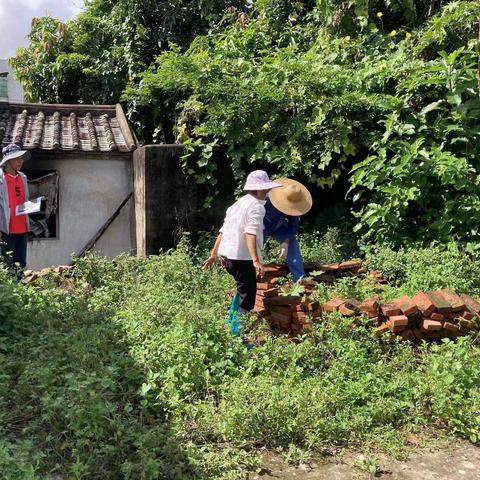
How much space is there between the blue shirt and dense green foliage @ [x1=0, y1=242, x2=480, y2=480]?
4.36 ft

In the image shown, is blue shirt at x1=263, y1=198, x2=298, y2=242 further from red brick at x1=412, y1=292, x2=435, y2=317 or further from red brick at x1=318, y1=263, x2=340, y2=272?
red brick at x1=412, y1=292, x2=435, y2=317

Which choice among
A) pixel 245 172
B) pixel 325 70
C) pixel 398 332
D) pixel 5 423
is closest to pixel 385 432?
pixel 398 332

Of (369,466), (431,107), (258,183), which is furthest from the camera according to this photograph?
(431,107)

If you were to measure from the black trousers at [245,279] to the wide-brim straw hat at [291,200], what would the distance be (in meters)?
1.44

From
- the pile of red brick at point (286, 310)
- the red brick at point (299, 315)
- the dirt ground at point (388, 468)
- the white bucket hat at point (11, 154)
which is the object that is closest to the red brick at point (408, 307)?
the pile of red brick at point (286, 310)

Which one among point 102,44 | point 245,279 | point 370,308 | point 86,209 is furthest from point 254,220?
point 102,44

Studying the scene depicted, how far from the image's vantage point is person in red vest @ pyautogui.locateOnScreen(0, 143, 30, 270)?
6.38m

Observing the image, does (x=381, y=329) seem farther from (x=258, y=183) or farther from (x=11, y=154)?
(x=11, y=154)

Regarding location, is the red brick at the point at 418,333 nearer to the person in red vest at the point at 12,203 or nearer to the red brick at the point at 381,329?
the red brick at the point at 381,329

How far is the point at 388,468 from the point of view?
3287 mm

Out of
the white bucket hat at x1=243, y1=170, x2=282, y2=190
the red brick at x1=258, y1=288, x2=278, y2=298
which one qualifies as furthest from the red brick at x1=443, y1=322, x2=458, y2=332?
the white bucket hat at x1=243, y1=170, x2=282, y2=190

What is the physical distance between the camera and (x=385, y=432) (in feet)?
11.8

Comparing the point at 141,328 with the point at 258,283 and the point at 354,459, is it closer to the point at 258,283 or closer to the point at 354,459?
the point at 258,283

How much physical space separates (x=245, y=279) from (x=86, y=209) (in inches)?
172
